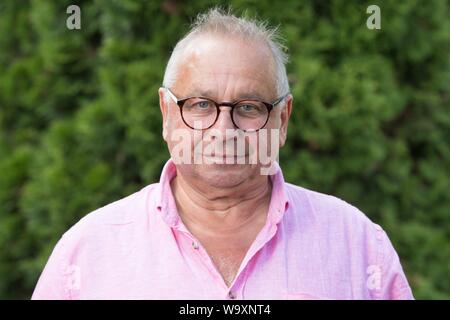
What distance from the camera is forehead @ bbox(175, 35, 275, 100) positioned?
2.00 m

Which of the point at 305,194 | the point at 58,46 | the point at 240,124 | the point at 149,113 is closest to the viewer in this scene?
the point at 240,124

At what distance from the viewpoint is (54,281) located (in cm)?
208

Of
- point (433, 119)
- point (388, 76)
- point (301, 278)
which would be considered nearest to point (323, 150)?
point (388, 76)

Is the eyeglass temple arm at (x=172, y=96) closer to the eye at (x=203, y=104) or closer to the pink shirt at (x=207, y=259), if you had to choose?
the eye at (x=203, y=104)

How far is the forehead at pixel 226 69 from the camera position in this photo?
2.00m

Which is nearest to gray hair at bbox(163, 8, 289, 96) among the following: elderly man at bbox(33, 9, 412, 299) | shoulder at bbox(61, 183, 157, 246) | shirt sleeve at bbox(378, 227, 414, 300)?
elderly man at bbox(33, 9, 412, 299)

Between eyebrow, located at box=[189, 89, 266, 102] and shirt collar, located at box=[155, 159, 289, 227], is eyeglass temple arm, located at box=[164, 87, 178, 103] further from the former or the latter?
shirt collar, located at box=[155, 159, 289, 227]

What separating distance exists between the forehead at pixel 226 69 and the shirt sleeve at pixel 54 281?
23.7 inches

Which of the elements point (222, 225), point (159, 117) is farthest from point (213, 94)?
point (159, 117)

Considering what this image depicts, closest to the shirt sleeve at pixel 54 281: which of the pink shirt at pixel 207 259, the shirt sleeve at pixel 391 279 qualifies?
the pink shirt at pixel 207 259

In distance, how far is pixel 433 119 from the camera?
13.6 feet

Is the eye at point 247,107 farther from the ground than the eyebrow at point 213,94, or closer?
closer
